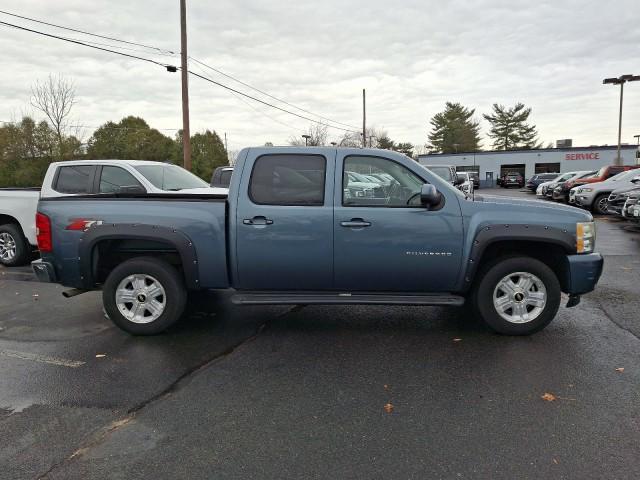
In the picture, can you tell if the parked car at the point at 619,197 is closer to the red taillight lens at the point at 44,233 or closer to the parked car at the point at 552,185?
the parked car at the point at 552,185

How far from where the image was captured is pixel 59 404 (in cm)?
347

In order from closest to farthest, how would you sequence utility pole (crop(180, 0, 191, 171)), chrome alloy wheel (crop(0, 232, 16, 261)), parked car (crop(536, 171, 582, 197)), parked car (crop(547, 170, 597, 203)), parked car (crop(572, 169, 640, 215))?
1. chrome alloy wheel (crop(0, 232, 16, 261))
2. parked car (crop(572, 169, 640, 215))
3. utility pole (crop(180, 0, 191, 171))
4. parked car (crop(547, 170, 597, 203))
5. parked car (crop(536, 171, 582, 197))

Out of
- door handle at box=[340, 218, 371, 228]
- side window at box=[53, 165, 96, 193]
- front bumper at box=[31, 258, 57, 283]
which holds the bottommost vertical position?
front bumper at box=[31, 258, 57, 283]

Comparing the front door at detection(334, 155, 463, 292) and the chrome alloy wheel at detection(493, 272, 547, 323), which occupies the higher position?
the front door at detection(334, 155, 463, 292)

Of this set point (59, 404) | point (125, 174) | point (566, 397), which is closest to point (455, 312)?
point (566, 397)

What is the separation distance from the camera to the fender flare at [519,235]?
4430mm

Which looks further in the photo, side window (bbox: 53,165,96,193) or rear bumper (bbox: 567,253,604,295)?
side window (bbox: 53,165,96,193)

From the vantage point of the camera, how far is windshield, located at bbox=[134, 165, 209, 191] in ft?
28.7

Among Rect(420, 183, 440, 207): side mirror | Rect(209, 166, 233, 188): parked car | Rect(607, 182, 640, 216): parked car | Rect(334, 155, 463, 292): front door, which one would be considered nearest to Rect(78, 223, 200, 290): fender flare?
Rect(334, 155, 463, 292): front door

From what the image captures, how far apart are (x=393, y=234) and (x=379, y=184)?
0.55m

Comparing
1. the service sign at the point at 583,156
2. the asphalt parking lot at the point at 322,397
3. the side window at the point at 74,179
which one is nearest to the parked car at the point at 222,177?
the side window at the point at 74,179

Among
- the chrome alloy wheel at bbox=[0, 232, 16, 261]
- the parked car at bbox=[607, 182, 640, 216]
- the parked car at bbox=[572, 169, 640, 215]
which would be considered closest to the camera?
the chrome alloy wheel at bbox=[0, 232, 16, 261]

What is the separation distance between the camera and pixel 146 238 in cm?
465

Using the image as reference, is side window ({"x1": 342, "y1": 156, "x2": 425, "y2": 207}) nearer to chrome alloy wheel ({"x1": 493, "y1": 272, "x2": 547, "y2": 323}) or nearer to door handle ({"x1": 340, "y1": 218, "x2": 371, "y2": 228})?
door handle ({"x1": 340, "y1": 218, "x2": 371, "y2": 228})
